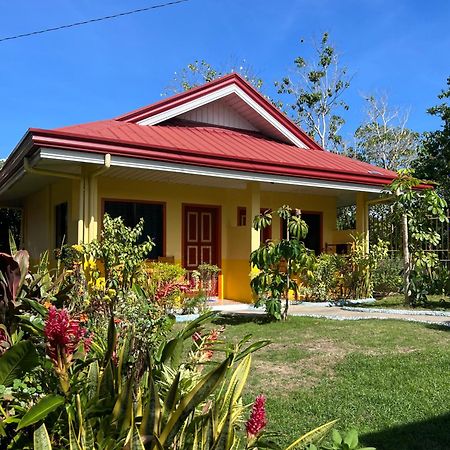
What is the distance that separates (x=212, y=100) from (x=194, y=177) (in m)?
2.40

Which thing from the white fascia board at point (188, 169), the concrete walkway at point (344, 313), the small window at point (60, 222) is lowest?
the concrete walkway at point (344, 313)

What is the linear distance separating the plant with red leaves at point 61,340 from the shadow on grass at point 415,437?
2.42m

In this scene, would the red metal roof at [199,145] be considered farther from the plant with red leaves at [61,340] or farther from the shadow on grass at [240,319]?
the plant with red leaves at [61,340]

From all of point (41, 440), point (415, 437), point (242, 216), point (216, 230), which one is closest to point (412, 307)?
point (242, 216)

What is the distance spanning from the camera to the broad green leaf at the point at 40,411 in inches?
75.5

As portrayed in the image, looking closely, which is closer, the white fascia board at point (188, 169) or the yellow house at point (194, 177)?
the white fascia board at point (188, 169)

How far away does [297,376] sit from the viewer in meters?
5.25

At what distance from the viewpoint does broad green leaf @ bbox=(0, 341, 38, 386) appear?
2074 millimetres

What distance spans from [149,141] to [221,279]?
3.91 meters

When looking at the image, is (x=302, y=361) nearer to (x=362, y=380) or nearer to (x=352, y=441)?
(x=362, y=380)

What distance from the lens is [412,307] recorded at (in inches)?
393

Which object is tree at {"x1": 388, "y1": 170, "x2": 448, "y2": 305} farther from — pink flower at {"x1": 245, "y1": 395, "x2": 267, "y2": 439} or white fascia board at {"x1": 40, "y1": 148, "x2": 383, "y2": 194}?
pink flower at {"x1": 245, "y1": 395, "x2": 267, "y2": 439}

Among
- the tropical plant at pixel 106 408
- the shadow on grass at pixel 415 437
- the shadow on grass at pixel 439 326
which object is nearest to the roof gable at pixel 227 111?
the shadow on grass at pixel 439 326

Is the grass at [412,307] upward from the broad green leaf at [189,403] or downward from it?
downward
